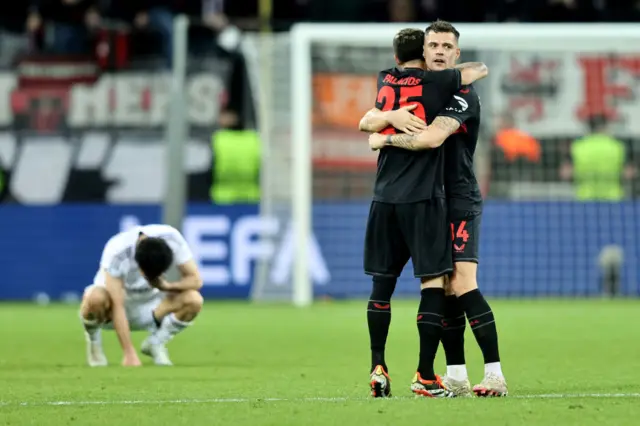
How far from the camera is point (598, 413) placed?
5973 millimetres

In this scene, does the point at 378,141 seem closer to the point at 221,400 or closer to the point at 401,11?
the point at 221,400

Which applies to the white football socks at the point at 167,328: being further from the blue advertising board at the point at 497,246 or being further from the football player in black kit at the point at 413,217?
the blue advertising board at the point at 497,246

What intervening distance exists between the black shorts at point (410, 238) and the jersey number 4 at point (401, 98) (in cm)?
39

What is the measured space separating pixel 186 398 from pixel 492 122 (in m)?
11.7

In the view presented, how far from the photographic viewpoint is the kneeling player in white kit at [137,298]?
9211 mm

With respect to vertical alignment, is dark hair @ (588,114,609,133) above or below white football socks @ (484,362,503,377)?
above

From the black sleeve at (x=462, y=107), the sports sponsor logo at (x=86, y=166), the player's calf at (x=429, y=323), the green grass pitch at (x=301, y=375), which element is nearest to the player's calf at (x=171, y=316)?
the green grass pitch at (x=301, y=375)

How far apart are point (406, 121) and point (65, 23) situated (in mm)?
15856

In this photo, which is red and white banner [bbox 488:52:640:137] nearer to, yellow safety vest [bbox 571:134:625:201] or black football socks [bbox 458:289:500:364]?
yellow safety vest [bbox 571:134:625:201]

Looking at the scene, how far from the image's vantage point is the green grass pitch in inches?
235

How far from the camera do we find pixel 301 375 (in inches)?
326

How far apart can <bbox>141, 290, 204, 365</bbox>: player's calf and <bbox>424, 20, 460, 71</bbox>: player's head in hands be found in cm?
324

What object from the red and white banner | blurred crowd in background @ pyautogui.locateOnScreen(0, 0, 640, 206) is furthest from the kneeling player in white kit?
the red and white banner

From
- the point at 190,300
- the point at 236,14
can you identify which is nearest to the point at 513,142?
the point at 236,14
